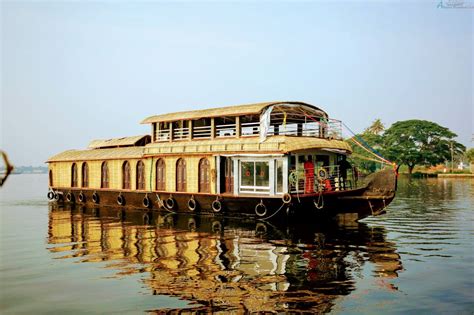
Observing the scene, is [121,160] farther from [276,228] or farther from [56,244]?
[276,228]

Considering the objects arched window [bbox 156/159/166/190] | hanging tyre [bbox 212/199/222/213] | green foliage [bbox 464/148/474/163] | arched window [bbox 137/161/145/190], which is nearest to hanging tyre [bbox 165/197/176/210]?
arched window [bbox 156/159/166/190]

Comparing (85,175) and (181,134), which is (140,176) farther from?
(85,175)

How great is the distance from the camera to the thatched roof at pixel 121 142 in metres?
20.9

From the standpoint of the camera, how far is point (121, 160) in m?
19.6

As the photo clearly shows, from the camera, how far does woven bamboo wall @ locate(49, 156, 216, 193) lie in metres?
16.3

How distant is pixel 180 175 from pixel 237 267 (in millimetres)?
8730

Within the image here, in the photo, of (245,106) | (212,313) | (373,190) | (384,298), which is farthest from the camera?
(245,106)

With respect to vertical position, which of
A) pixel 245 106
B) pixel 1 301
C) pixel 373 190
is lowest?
pixel 1 301

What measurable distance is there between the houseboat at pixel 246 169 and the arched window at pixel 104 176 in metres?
0.10

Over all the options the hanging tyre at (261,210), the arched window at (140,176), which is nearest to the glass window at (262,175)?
the hanging tyre at (261,210)

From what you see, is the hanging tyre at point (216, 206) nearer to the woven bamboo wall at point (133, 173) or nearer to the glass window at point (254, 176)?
the woven bamboo wall at point (133, 173)

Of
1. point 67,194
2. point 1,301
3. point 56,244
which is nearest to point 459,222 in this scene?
point 56,244

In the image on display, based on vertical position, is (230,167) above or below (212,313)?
above

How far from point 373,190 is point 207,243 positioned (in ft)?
18.3
